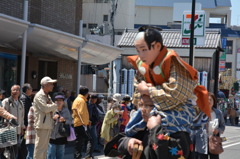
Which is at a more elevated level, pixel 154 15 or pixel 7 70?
pixel 154 15

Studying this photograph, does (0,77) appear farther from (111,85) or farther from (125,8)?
(125,8)

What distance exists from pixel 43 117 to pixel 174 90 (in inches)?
229

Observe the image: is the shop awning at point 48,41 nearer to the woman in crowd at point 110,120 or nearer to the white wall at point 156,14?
the woman in crowd at point 110,120

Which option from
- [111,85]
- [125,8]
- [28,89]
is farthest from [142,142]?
[125,8]

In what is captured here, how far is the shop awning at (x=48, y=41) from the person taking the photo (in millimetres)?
12140

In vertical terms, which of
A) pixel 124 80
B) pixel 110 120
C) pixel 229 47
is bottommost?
pixel 110 120

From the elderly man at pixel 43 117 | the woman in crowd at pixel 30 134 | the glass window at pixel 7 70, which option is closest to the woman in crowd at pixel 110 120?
the woman in crowd at pixel 30 134

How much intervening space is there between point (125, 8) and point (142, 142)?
53.9 metres

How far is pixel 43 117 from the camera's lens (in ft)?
31.4

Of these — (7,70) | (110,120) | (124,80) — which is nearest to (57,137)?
(110,120)

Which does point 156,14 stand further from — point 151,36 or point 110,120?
point 151,36

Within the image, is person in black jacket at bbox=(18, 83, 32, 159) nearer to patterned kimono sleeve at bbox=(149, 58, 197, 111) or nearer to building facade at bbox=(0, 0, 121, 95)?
building facade at bbox=(0, 0, 121, 95)

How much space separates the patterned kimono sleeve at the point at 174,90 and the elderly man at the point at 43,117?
551cm

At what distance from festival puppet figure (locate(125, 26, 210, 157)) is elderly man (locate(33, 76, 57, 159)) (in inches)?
205
